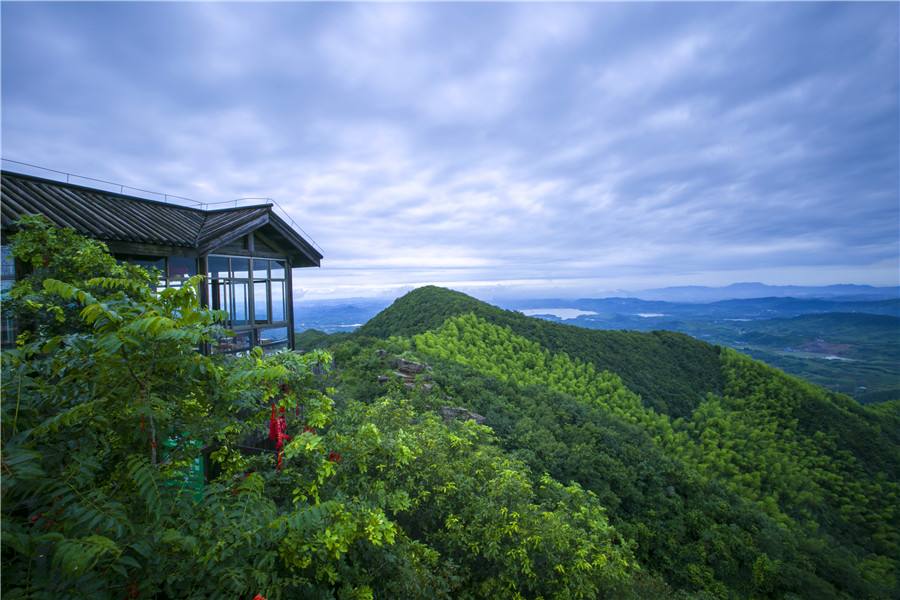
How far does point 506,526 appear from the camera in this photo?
6.41m

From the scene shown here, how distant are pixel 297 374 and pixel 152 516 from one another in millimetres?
1926

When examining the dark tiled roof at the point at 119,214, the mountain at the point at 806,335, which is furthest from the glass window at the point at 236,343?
the mountain at the point at 806,335

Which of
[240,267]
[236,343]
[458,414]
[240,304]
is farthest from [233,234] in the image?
[458,414]

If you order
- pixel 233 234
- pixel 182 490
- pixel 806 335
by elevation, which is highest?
pixel 233 234

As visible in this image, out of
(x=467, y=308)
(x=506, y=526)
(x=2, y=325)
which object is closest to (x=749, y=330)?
(x=467, y=308)

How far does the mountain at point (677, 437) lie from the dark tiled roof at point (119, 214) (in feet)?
20.5

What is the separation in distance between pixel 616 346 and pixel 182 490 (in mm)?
32395

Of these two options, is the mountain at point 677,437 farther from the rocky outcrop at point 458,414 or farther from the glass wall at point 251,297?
the glass wall at point 251,297

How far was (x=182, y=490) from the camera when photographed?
3238 mm

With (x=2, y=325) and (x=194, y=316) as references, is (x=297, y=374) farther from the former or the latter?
(x=2, y=325)

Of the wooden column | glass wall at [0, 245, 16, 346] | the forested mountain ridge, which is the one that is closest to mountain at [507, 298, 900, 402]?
the forested mountain ridge

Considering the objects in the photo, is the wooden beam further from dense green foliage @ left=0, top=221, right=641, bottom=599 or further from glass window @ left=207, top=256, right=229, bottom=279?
dense green foliage @ left=0, top=221, right=641, bottom=599

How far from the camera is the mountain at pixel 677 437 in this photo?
1292 cm

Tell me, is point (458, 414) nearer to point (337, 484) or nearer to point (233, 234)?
point (337, 484)
